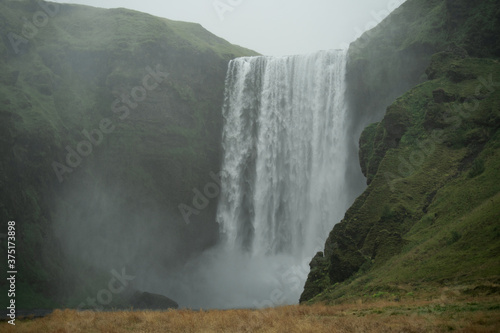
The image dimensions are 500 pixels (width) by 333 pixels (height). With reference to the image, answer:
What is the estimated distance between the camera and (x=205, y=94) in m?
64.0

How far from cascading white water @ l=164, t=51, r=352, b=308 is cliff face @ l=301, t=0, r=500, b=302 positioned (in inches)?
579

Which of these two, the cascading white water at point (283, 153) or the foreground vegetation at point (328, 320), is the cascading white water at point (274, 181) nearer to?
the cascading white water at point (283, 153)

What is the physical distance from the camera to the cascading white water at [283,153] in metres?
52.7

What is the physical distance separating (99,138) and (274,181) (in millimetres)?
23990

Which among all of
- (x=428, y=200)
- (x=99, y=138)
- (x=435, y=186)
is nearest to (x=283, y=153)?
(x=99, y=138)

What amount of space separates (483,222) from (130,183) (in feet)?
154

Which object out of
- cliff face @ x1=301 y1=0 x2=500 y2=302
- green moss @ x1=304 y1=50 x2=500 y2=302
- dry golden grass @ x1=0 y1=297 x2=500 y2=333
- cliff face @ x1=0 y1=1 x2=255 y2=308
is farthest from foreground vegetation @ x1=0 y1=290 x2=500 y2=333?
cliff face @ x1=0 y1=1 x2=255 y2=308

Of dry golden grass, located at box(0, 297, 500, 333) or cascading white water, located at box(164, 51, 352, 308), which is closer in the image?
dry golden grass, located at box(0, 297, 500, 333)

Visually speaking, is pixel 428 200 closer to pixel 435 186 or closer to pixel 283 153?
pixel 435 186

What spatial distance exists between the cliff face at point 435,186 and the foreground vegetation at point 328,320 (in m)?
2.44

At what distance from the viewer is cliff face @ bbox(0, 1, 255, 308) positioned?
5153 cm

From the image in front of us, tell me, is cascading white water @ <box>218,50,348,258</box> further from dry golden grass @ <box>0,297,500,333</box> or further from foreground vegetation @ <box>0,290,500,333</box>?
dry golden grass @ <box>0,297,500,333</box>

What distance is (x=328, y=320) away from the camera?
46.5 feet

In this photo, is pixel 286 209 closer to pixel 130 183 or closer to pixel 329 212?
pixel 329 212
